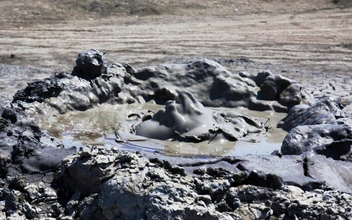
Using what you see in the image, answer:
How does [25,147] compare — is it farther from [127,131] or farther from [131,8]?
[131,8]

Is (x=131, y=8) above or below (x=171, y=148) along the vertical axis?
below

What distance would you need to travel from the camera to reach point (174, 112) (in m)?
8.54

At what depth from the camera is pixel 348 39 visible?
1708cm

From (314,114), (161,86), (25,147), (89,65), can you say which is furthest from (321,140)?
(89,65)

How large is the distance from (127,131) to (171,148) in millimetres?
872

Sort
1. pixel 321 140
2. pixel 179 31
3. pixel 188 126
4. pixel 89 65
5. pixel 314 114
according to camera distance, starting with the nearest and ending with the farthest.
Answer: pixel 321 140 → pixel 188 126 → pixel 314 114 → pixel 89 65 → pixel 179 31

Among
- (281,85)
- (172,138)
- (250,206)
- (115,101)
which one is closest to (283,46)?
(281,85)

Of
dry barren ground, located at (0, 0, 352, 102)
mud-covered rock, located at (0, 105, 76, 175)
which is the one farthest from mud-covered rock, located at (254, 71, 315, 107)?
mud-covered rock, located at (0, 105, 76, 175)

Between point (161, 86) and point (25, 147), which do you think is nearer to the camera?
point (25, 147)

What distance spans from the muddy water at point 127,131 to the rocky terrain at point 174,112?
1.6 inches

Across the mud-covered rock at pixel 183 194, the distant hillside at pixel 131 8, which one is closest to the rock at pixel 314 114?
the mud-covered rock at pixel 183 194

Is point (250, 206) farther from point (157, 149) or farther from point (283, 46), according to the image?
point (283, 46)

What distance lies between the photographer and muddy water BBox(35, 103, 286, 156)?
816 centimetres

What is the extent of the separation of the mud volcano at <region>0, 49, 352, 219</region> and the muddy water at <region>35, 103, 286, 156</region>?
0.05 ft
